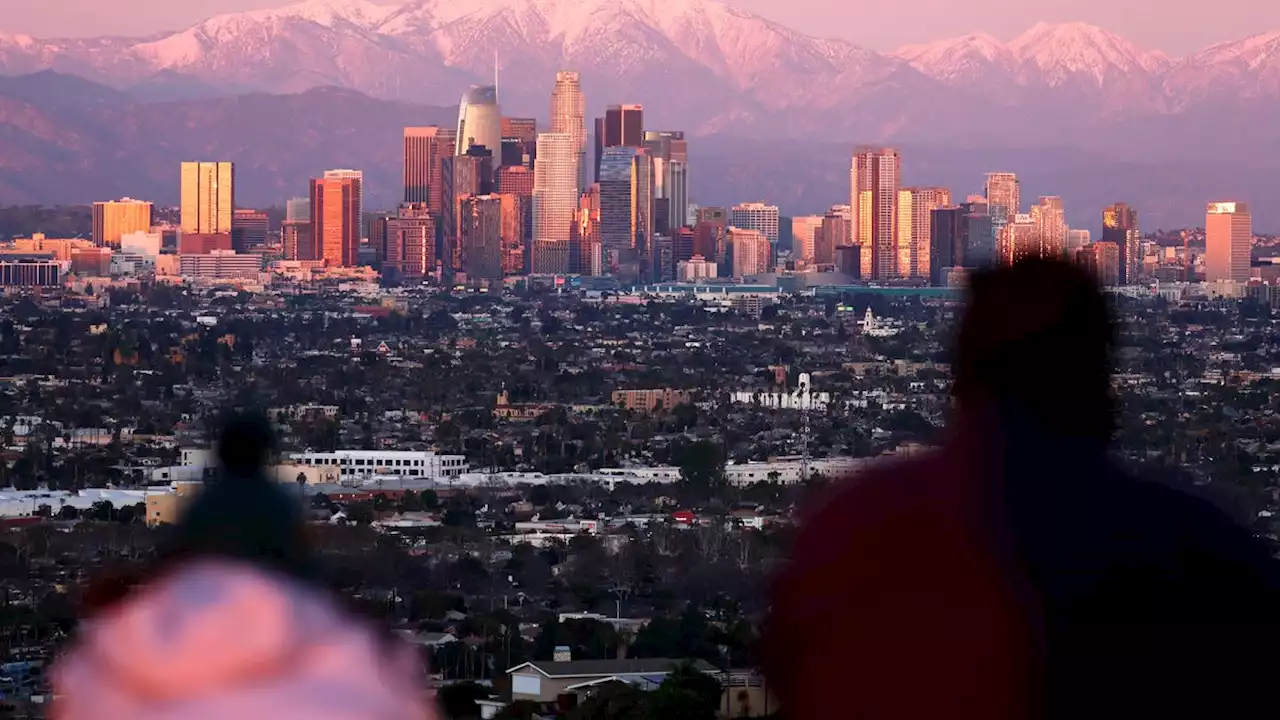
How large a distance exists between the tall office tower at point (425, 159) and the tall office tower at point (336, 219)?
6395 millimetres

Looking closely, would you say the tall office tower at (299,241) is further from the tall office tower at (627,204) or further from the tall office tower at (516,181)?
the tall office tower at (627,204)

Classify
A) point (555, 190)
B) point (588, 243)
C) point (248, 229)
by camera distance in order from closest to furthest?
point (588, 243)
point (555, 190)
point (248, 229)

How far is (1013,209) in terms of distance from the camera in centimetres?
10731

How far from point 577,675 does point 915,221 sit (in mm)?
96489

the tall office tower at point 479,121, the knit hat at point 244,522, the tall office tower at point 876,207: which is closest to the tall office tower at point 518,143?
the tall office tower at point 479,121

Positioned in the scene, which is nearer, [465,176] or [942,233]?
[942,233]

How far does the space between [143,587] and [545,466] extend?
3623cm

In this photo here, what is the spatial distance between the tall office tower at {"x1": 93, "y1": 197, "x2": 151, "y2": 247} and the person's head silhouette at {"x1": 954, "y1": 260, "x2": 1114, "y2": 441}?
393ft

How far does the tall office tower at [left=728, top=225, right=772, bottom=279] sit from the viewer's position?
379 feet

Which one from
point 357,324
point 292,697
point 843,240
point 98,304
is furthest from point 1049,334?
point 843,240

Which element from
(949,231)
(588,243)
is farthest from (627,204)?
(949,231)

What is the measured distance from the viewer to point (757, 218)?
12812cm

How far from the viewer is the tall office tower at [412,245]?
112 m

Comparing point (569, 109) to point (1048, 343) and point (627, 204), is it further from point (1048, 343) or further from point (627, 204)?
point (1048, 343)
